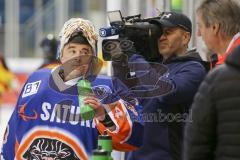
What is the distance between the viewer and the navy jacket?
11.4 feet

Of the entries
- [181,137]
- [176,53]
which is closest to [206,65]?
[176,53]

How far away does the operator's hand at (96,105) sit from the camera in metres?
3.20

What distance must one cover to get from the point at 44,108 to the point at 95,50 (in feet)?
1.16

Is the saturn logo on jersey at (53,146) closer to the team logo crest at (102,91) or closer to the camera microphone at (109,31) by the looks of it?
the team logo crest at (102,91)

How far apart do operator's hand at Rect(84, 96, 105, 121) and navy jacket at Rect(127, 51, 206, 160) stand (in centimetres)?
31

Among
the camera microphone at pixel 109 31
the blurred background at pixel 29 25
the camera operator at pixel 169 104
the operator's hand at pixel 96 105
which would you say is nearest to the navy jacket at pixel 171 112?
the camera operator at pixel 169 104

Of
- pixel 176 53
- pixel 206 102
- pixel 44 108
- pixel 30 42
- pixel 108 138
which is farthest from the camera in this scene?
pixel 30 42

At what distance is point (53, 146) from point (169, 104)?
568 millimetres

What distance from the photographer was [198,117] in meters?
2.68

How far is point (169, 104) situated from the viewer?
11.5 feet

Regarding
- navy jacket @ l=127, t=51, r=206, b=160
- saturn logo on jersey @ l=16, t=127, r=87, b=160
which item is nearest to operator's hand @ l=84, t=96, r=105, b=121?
saturn logo on jersey @ l=16, t=127, r=87, b=160

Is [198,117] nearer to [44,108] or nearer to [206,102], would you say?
[206,102]

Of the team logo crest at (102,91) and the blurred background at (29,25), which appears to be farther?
→ the blurred background at (29,25)

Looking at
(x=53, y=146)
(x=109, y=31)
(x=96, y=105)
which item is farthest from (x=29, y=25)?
(x=96, y=105)
